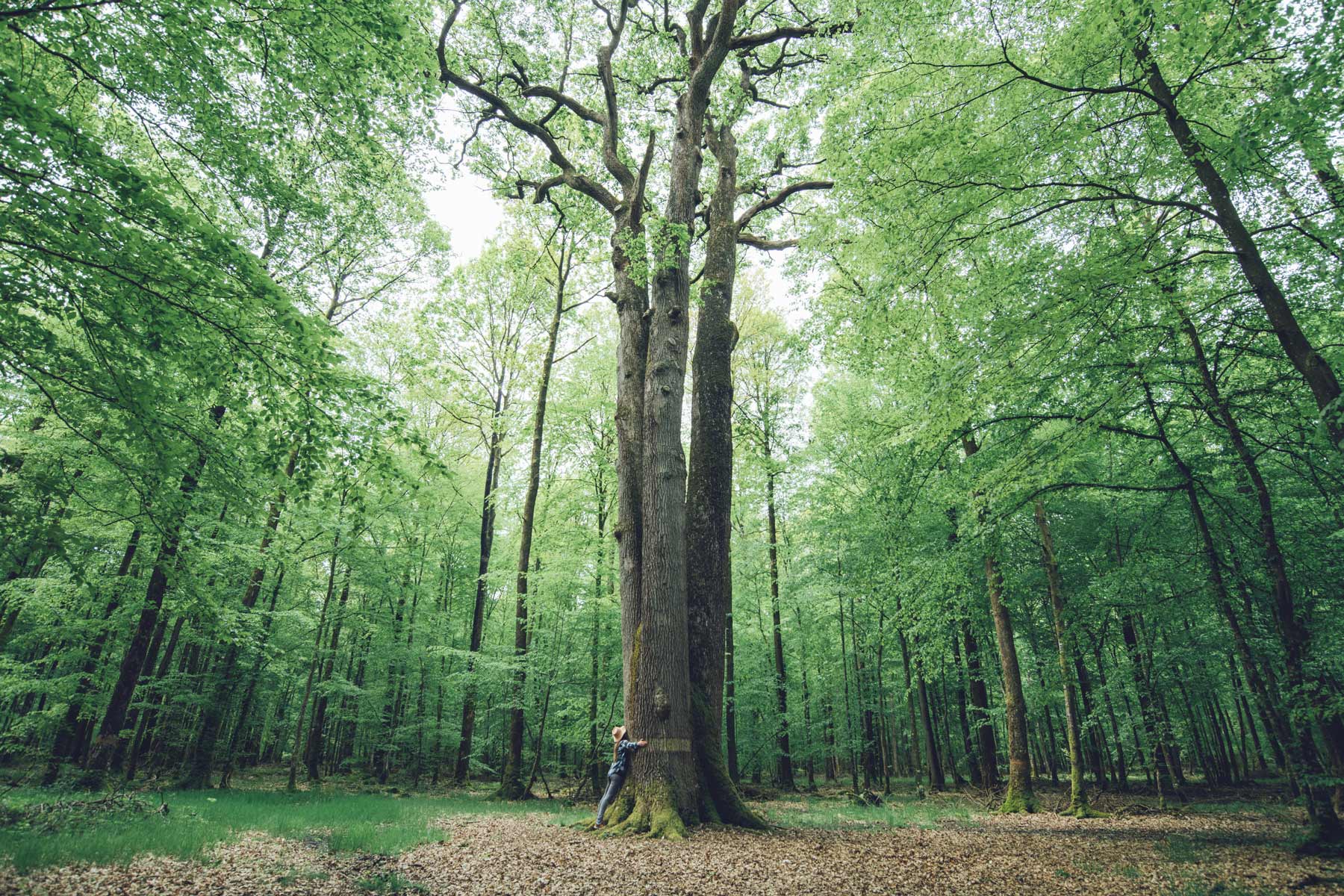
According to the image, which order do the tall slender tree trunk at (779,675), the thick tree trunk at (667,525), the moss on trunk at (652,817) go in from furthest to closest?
the tall slender tree trunk at (779,675) → the thick tree trunk at (667,525) → the moss on trunk at (652,817)

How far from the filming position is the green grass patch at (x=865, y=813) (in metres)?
9.04

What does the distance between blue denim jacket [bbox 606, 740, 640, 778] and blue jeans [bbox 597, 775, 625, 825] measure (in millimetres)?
66

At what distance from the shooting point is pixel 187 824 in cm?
697

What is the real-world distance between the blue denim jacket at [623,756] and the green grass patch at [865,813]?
2410 mm

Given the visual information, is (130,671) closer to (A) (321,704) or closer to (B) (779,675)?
(A) (321,704)

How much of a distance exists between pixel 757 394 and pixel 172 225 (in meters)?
17.7

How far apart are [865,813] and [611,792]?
6.84 meters

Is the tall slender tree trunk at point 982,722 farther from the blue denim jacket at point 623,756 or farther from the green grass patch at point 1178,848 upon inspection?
the blue denim jacket at point 623,756

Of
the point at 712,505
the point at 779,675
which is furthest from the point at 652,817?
the point at 779,675

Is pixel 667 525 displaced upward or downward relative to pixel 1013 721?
upward

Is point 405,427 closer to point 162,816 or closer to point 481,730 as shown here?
point 162,816

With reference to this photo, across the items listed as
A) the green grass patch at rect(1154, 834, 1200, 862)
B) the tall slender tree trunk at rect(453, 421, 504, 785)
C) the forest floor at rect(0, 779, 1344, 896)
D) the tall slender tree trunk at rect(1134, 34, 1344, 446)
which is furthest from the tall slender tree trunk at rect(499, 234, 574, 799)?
the tall slender tree trunk at rect(1134, 34, 1344, 446)

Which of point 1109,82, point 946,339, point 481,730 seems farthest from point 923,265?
point 481,730

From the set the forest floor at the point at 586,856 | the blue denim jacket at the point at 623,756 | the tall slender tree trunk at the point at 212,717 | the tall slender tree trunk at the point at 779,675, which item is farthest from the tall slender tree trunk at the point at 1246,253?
the tall slender tree trunk at the point at 212,717
